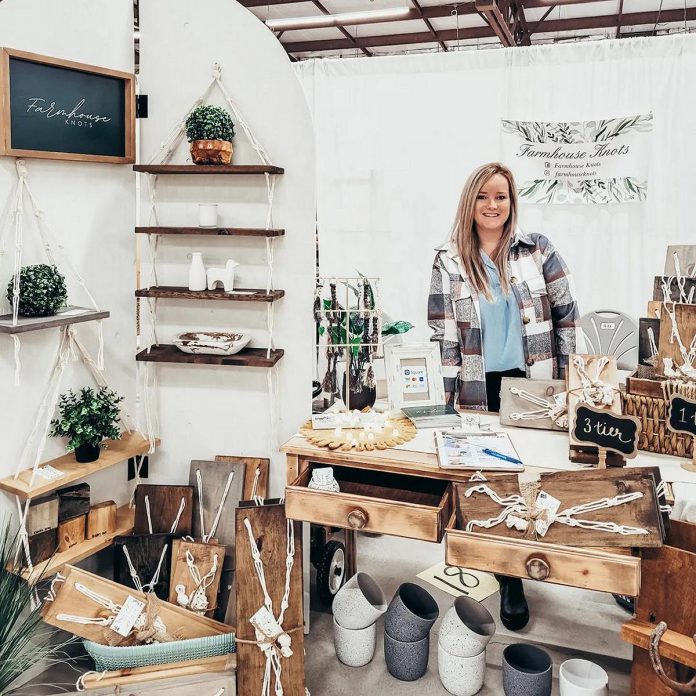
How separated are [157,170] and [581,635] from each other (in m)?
2.19

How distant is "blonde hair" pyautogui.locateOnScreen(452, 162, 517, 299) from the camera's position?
257 centimetres

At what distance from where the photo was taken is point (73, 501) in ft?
7.54

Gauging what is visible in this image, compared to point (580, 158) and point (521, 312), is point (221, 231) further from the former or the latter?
point (580, 158)

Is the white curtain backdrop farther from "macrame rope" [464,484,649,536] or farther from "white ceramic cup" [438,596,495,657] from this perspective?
"macrame rope" [464,484,649,536]

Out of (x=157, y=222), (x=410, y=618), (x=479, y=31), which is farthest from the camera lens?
(x=479, y=31)

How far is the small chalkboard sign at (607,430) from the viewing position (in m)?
1.69

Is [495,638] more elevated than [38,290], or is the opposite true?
[38,290]

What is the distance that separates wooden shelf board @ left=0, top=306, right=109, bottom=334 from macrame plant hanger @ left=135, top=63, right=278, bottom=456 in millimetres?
287

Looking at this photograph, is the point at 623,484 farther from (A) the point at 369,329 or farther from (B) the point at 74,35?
(B) the point at 74,35

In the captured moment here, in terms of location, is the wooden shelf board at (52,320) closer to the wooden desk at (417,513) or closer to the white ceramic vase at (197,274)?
the white ceramic vase at (197,274)

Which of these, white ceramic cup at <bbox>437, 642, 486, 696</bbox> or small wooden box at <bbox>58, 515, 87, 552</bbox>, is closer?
white ceramic cup at <bbox>437, 642, 486, 696</bbox>

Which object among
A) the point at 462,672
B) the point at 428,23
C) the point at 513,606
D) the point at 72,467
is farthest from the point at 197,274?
the point at 428,23

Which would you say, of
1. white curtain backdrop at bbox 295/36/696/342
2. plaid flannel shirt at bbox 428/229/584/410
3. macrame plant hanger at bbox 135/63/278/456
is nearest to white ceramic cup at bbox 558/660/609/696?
plaid flannel shirt at bbox 428/229/584/410

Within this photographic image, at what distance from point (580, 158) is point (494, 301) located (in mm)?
2095
